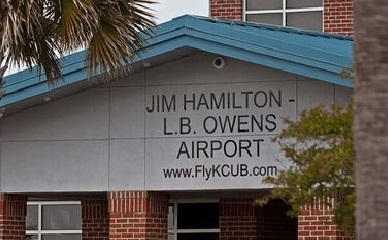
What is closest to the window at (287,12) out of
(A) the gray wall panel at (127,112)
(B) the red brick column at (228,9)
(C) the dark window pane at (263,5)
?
(C) the dark window pane at (263,5)

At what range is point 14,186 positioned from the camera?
62.1 ft

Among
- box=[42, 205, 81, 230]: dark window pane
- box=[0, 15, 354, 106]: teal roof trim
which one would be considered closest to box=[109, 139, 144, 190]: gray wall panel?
box=[0, 15, 354, 106]: teal roof trim

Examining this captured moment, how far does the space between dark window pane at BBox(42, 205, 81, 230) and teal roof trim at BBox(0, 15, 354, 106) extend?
5.75 metres

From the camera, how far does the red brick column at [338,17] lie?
928 inches

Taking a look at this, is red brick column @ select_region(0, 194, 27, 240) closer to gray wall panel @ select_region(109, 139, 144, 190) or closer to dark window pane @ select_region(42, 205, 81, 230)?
gray wall panel @ select_region(109, 139, 144, 190)

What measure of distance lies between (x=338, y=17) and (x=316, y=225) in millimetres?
7271

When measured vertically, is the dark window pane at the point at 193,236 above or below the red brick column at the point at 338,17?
below

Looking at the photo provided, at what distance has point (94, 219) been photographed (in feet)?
74.3

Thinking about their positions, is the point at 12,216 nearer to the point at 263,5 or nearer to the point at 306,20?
the point at 263,5

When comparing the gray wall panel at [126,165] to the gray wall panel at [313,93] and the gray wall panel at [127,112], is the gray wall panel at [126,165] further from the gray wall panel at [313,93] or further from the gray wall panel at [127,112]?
the gray wall panel at [313,93]

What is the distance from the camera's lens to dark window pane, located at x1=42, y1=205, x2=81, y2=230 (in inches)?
928

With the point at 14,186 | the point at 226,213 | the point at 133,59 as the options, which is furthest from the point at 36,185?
the point at 226,213

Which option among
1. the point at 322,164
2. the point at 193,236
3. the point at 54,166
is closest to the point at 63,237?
the point at 193,236

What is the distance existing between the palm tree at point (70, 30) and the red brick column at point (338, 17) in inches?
296
